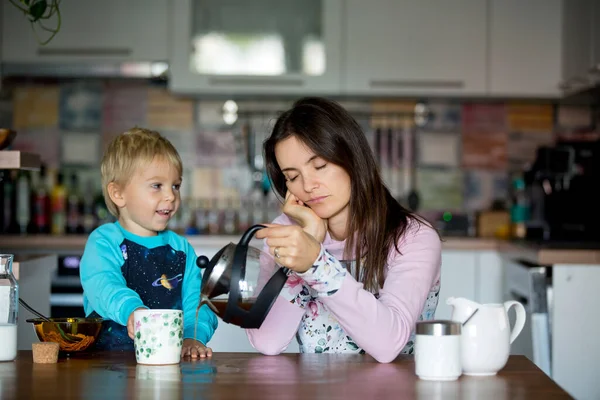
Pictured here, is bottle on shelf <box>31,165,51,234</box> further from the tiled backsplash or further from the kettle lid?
the kettle lid

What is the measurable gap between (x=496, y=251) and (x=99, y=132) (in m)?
2.06

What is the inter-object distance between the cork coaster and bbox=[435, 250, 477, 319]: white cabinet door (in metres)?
2.52

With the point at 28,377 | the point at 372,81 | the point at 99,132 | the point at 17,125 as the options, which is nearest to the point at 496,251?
the point at 372,81

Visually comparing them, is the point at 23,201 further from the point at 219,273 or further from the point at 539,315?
the point at 219,273

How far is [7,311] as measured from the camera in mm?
1568

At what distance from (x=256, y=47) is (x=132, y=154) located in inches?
85.2

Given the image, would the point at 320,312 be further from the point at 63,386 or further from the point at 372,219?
the point at 63,386

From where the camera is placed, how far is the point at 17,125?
4387 millimetres

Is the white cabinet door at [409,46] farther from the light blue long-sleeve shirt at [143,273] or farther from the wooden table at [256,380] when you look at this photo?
the wooden table at [256,380]

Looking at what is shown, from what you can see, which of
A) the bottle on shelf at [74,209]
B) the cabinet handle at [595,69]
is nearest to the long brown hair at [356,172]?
the cabinet handle at [595,69]

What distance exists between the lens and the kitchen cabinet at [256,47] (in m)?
4.02

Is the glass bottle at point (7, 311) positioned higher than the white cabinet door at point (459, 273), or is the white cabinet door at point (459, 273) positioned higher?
the glass bottle at point (7, 311)

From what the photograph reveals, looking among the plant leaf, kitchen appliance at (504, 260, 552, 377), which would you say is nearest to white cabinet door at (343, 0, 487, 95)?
kitchen appliance at (504, 260, 552, 377)

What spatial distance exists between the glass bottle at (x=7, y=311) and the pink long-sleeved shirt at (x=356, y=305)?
1.46 feet
